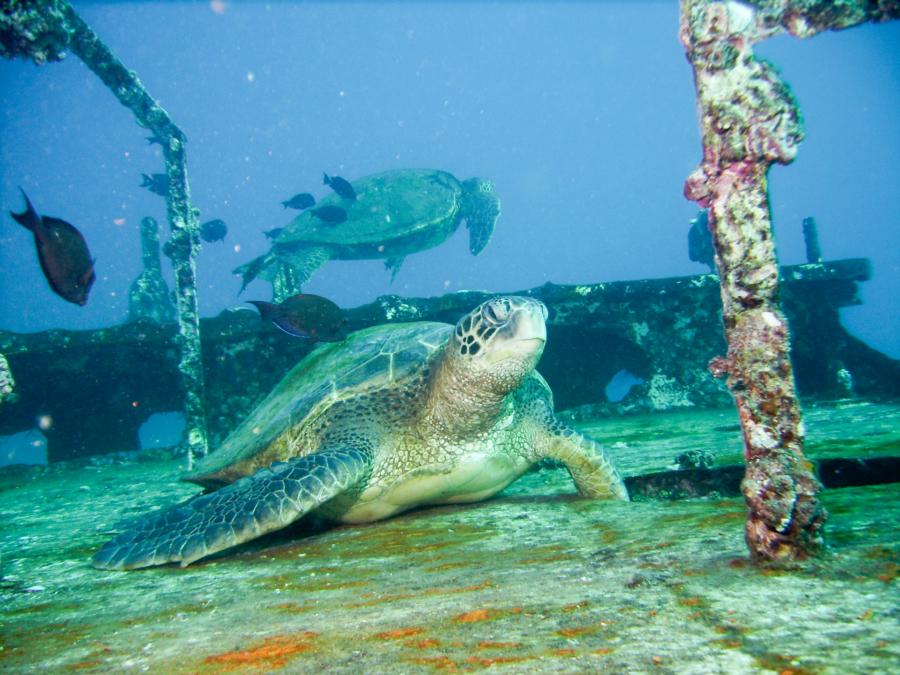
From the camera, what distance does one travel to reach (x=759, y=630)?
3.56ft

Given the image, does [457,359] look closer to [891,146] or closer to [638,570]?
[638,570]

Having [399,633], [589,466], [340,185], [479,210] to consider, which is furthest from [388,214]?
[399,633]

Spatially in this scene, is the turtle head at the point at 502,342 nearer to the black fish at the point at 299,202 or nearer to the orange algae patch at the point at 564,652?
the orange algae patch at the point at 564,652

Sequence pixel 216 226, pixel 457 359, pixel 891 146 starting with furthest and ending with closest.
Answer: pixel 891 146 → pixel 216 226 → pixel 457 359

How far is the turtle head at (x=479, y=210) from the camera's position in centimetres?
1226

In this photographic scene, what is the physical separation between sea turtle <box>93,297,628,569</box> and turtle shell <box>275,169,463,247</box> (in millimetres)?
7097

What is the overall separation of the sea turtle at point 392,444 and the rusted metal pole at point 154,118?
2.55 meters

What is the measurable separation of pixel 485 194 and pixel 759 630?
488 inches

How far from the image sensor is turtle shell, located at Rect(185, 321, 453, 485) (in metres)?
3.75

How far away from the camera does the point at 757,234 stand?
1492mm

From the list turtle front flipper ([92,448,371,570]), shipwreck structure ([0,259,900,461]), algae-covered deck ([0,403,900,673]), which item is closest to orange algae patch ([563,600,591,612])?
algae-covered deck ([0,403,900,673])

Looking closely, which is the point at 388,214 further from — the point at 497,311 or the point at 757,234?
the point at 757,234

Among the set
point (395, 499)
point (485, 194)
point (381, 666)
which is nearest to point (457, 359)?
point (395, 499)

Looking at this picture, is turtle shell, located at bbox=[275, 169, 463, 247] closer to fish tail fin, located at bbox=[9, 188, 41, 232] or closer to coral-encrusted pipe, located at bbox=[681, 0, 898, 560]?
fish tail fin, located at bbox=[9, 188, 41, 232]
